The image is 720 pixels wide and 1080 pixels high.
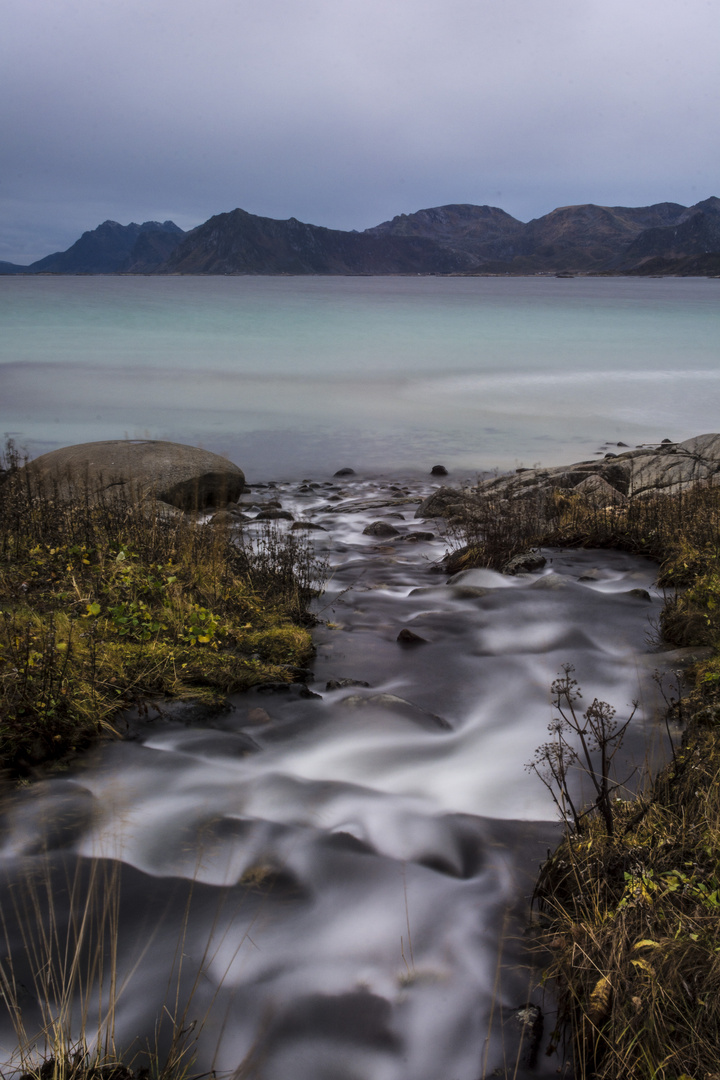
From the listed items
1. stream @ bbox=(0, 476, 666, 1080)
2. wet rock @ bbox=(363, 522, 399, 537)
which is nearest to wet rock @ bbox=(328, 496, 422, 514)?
wet rock @ bbox=(363, 522, 399, 537)

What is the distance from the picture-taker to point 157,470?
13.5 m

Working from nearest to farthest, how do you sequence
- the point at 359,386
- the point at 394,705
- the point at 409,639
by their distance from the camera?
the point at 394,705
the point at 409,639
the point at 359,386

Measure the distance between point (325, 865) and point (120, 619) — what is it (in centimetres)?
248

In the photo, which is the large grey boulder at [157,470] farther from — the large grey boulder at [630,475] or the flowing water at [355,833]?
the large grey boulder at [630,475]

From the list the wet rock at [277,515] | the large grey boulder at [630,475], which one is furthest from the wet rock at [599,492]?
the wet rock at [277,515]

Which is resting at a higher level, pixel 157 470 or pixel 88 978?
pixel 157 470

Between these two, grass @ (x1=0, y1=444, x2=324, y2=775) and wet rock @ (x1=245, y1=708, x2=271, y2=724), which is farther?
wet rock @ (x1=245, y1=708, x2=271, y2=724)

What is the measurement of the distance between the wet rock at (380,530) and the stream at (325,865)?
197 inches

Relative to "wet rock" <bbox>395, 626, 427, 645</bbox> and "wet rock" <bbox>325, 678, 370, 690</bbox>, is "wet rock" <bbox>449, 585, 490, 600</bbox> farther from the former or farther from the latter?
"wet rock" <bbox>325, 678, 370, 690</bbox>

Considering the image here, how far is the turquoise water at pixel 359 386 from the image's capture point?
22.1m

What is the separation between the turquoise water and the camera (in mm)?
22141

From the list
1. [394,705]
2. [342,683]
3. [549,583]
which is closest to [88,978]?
[394,705]

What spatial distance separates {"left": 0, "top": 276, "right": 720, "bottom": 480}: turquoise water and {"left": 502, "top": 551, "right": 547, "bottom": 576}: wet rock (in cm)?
1012

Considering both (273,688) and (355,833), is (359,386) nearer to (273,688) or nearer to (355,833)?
(273,688)
